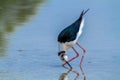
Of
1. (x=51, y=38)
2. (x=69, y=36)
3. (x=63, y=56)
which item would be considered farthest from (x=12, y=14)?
(x=63, y=56)

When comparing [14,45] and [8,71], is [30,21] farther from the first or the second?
[8,71]

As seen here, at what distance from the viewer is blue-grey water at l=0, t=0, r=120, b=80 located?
7645 mm

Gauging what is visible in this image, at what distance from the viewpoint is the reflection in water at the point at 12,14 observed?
30.8 feet

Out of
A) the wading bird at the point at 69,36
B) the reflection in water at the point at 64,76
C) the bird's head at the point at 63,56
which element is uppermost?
the wading bird at the point at 69,36

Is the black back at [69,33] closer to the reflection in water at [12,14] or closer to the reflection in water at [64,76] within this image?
the reflection in water at [12,14]

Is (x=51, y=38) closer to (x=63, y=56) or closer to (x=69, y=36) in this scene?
(x=69, y=36)

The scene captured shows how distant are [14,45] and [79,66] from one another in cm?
123

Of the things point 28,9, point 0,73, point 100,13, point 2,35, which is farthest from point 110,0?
point 0,73

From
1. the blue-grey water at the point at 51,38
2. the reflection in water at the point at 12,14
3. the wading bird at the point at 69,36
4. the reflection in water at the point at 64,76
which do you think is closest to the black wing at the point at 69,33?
the wading bird at the point at 69,36

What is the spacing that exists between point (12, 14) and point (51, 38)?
1851 mm

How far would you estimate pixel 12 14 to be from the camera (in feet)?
35.2

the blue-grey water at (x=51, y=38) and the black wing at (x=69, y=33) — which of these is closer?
the blue-grey water at (x=51, y=38)

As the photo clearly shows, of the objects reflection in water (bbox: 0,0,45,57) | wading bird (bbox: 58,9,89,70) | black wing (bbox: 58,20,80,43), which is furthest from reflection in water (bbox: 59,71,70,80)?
reflection in water (bbox: 0,0,45,57)

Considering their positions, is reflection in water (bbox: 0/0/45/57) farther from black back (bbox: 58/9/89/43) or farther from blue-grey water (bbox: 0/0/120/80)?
black back (bbox: 58/9/89/43)
